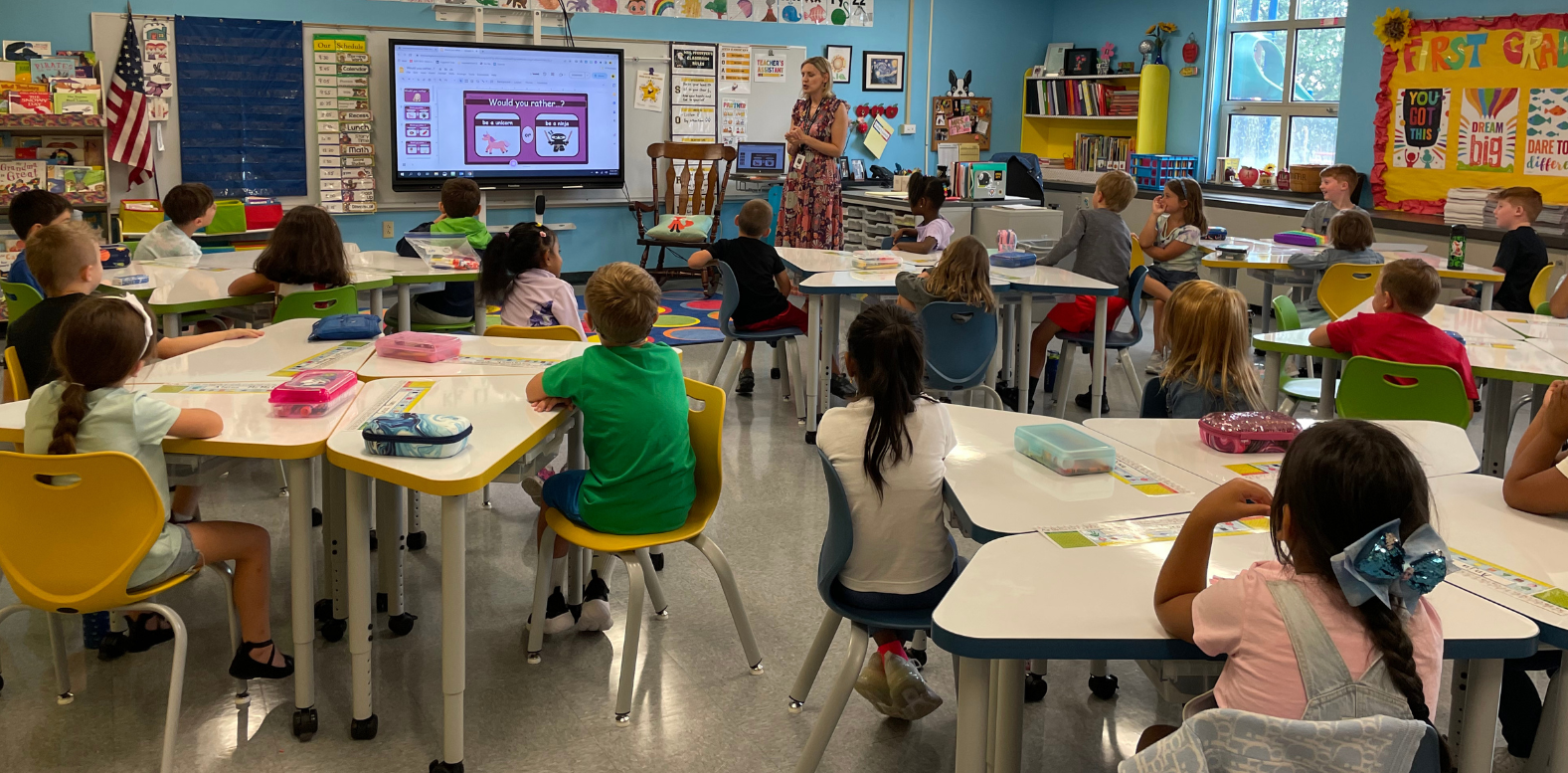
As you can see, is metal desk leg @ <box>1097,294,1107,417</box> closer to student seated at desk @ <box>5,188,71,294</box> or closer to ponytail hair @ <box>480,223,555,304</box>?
ponytail hair @ <box>480,223,555,304</box>

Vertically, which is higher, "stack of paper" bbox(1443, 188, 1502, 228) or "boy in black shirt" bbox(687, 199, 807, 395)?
"stack of paper" bbox(1443, 188, 1502, 228)

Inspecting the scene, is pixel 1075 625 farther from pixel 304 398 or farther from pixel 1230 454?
pixel 304 398

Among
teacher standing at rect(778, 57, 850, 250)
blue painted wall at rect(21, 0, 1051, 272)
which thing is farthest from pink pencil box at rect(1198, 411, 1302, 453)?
blue painted wall at rect(21, 0, 1051, 272)

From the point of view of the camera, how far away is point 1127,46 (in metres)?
8.83

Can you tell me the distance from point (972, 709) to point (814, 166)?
16.2 ft

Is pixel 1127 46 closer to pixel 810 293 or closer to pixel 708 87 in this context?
pixel 708 87

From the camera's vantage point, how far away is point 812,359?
15.2ft

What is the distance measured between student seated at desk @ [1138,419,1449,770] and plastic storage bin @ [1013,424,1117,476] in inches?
28.7

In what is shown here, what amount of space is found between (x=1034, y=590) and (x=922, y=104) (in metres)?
8.09

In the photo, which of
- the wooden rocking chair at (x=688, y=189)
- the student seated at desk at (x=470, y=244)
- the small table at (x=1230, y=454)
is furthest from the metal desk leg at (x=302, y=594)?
the wooden rocking chair at (x=688, y=189)

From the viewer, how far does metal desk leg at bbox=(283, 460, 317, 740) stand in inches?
86.7

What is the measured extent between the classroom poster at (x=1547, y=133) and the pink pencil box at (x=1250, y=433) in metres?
5.06

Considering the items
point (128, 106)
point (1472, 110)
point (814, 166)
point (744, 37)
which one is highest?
point (744, 37)

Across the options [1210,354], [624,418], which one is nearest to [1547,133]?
[1210,354]
